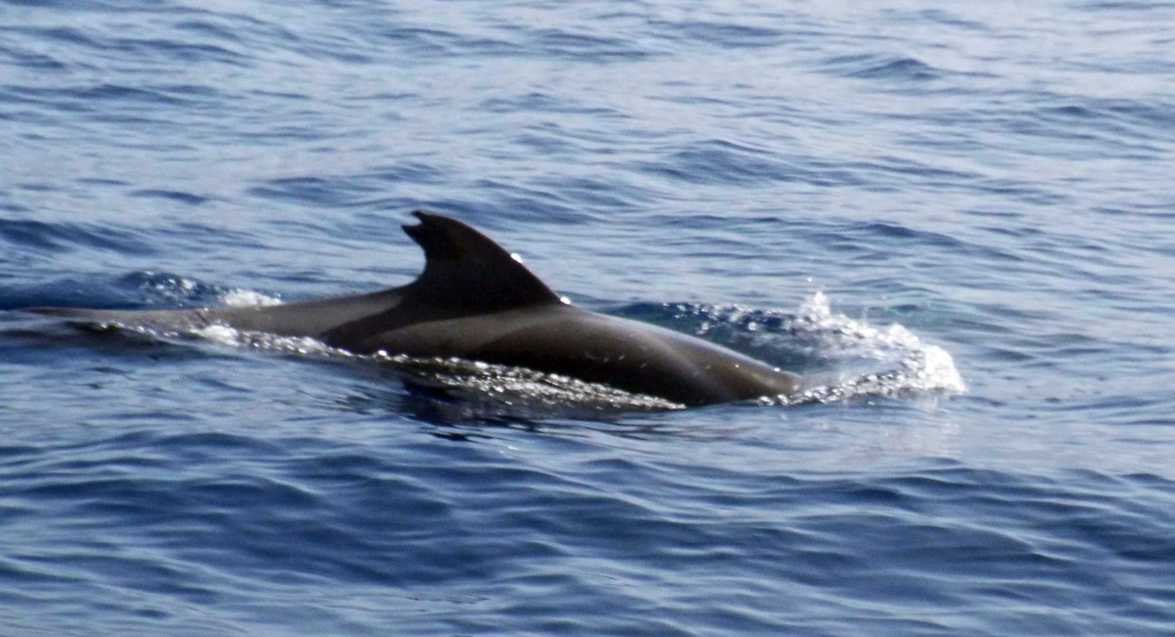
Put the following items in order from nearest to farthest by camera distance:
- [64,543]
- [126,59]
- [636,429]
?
1. [64,543]
2. [636,429]
3. [126,59]

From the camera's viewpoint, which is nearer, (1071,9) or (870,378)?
(870,378)

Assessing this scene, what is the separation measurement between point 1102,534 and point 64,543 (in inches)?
176

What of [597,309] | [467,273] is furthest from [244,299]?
[467,273]

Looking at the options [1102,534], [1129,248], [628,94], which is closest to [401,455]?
[1102,534]

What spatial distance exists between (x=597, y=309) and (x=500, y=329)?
280 centimetres

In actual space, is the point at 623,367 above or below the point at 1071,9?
below

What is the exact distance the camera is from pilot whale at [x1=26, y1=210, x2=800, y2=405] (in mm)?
11523

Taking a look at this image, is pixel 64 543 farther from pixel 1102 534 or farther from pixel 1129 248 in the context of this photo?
pixel 1129 248

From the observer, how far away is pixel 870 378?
12.6 metres

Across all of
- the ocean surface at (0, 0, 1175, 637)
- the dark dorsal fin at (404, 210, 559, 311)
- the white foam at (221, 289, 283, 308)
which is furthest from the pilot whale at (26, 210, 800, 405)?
the white foam at (221, 289, 283, 308)

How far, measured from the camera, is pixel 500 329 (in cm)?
1166

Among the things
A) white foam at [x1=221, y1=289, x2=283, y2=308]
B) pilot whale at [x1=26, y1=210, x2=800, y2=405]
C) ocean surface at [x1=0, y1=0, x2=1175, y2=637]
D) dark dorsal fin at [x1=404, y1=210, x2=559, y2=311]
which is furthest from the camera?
white foam at [x1=221, y1=289, x2=283, y2=308]

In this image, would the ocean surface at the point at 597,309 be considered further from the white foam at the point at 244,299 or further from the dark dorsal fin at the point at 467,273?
the dark dorsal fin at the point at 467,273

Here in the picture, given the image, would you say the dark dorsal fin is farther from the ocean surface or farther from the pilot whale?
the ocean surface
